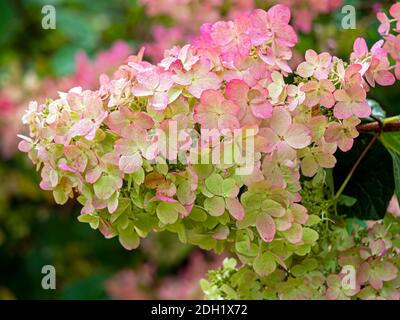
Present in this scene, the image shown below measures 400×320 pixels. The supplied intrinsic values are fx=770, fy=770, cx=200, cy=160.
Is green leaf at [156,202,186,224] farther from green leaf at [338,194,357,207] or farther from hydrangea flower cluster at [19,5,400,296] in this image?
green leaf at [338,194,357,207]

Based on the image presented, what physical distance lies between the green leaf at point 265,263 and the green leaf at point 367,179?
131mm

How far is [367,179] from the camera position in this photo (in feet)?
2.49

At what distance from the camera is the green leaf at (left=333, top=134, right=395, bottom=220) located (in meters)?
0.74

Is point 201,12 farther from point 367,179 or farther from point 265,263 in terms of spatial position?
point 265,263

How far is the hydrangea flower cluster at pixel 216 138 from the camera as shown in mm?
595

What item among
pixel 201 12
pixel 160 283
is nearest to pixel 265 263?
pixel 201 12

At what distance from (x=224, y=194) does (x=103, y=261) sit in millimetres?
1279

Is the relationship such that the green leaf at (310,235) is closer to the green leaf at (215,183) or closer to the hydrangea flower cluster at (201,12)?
the green leaf at (215,183)

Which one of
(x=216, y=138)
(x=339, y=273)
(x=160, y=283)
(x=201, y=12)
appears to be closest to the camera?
(x=216, y=138)

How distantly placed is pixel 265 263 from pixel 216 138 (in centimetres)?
12

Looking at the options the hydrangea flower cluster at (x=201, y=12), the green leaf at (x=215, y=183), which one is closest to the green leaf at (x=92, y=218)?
the green leaf at (x=215, y=183)

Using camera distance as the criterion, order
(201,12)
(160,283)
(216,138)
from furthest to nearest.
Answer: (160,283) → (201,12) → (216,138)
